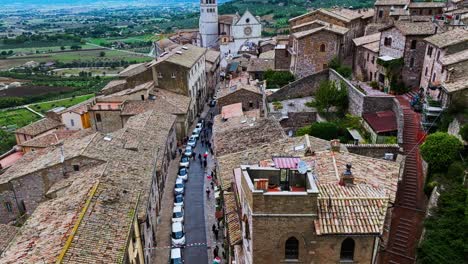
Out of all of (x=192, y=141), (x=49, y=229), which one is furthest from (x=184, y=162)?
(x=49, y=229)

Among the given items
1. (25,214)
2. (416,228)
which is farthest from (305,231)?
(25,214)

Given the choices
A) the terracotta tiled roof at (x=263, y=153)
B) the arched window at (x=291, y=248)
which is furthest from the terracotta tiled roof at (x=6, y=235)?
the arched window at (x=291, y=248)

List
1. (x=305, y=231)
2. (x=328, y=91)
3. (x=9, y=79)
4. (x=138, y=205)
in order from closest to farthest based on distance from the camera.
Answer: (x=305, y=231) → (x=138, y=205) → (x=328, y=91) → (x=9, y=79)

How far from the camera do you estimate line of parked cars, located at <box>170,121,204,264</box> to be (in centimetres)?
3334

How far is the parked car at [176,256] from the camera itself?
106ft

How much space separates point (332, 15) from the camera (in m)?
63.7

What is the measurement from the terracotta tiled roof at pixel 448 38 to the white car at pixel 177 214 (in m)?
29.2

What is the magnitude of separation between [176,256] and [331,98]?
2322 cm

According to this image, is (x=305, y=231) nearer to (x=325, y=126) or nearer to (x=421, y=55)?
(x=325, y=126)

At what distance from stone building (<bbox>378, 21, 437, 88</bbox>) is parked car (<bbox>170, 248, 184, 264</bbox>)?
29204 millimetres

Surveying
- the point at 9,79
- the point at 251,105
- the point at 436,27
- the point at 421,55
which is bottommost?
the point at 9,79

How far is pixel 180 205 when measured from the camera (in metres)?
40.4

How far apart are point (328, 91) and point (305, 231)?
89.2 feet

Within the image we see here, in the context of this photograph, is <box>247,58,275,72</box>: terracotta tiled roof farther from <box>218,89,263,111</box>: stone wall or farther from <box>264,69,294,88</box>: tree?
<box>218,89,263,111</box>: stone wall
